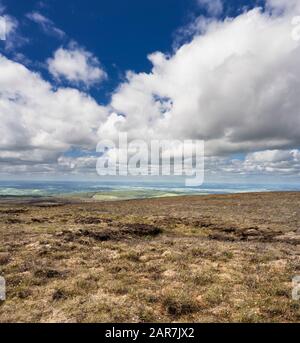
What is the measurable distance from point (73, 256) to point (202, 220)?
81.7 feet

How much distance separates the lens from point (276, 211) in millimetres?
50156

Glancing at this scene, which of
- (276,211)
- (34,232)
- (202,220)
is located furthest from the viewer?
(276,211)

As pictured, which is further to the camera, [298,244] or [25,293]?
[298,244]

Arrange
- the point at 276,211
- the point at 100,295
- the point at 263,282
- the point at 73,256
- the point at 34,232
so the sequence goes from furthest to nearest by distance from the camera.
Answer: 1. the point at 276,211
2. the point at 34,232
3. the point at 73,256
4. the point at 263,282
5. the point at 100,295

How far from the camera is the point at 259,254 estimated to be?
23.1 metres

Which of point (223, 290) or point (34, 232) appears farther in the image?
point (34, 232)
